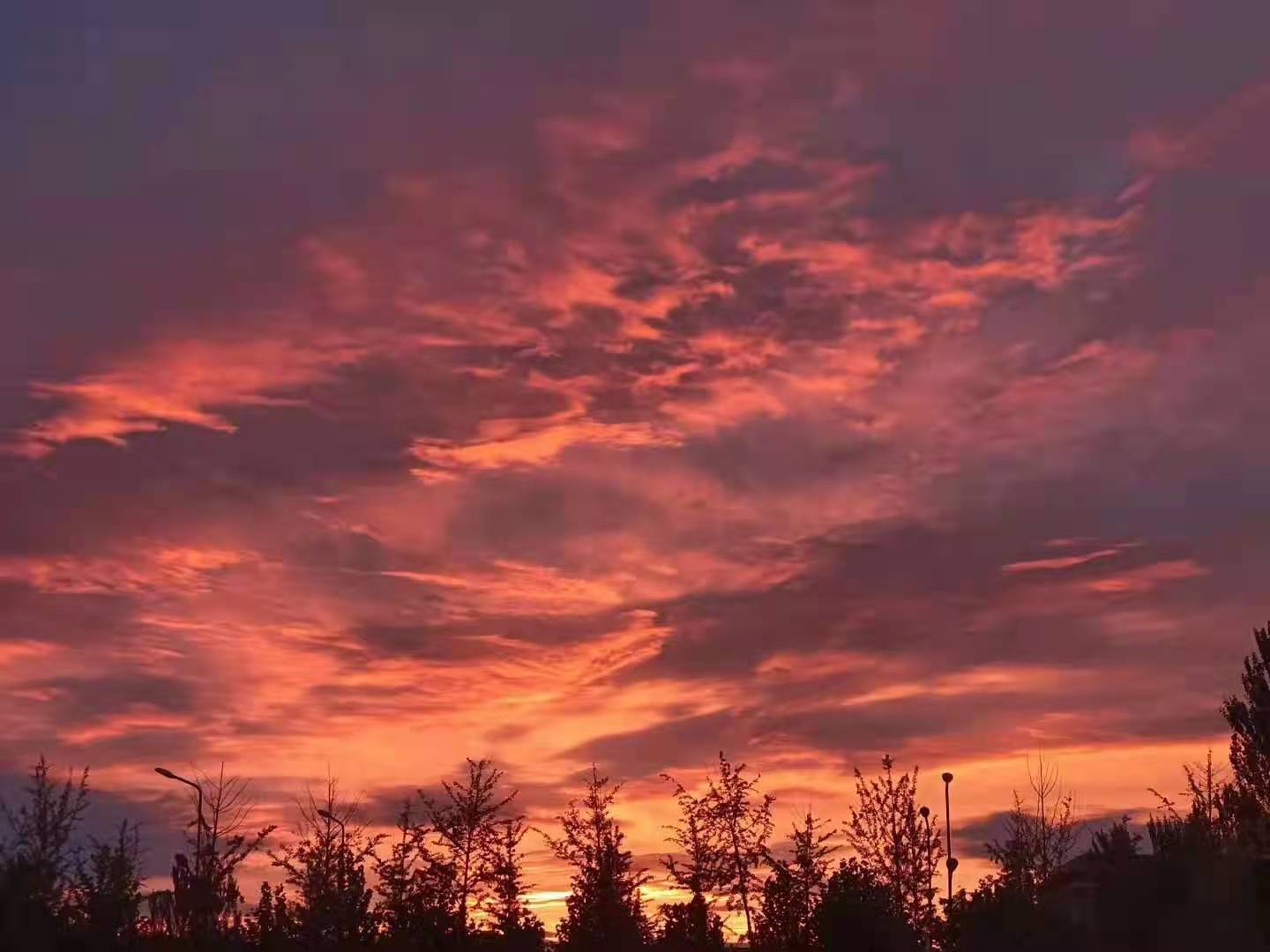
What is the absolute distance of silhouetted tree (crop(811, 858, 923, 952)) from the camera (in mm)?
47719

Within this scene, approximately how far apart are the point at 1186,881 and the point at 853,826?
2939cm

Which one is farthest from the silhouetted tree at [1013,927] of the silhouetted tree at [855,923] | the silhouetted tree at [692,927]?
the silhouetted tree at [692,927]

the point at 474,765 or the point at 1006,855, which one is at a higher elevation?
the point at 474,765

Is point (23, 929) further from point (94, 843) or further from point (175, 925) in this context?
point (175, 925)

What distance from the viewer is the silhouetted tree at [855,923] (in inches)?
1879

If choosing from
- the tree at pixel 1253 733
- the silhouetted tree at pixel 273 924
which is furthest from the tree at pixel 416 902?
the tree at pixel 1253 733

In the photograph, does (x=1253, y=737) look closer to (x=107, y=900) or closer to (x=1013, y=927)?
(x=1013, y=927)

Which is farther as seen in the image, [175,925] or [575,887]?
[575,887]

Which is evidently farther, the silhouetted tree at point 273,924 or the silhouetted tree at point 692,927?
the silhouetted tree at point 692,927

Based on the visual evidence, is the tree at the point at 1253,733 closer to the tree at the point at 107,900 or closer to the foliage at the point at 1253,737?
the foliage at the point at 1253,737

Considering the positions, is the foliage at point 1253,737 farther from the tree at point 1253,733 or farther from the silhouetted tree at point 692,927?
the silhouetted tree at point 692,927

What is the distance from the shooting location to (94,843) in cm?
4266

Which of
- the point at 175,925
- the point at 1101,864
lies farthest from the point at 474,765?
the point at 1101,864

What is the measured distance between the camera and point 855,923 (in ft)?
157
